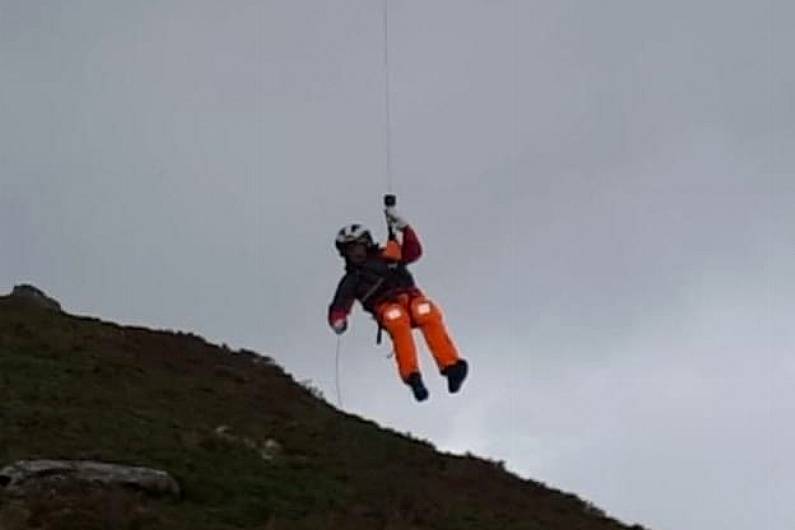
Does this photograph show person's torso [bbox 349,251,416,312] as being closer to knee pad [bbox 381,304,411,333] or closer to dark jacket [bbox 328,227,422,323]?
dark jacket [bbox 328,227,422,323]

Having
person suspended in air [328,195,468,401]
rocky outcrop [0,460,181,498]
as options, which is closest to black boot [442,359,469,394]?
person suspended in air [328,195,468,401]

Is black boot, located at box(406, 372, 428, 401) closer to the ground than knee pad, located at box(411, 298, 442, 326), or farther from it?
closer to the ground

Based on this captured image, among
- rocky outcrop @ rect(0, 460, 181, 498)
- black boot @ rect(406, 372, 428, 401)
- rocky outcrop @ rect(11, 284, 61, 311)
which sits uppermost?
rocky outcrop @ rect(11, 284, 61, 311)

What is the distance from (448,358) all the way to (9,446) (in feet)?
17.5

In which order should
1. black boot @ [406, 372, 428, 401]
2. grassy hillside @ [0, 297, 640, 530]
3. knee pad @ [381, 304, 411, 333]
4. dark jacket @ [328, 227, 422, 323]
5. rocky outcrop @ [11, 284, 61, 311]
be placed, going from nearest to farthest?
black boot @ [406, 372, 428, 401], knee pad @ [381, 304, 411, 333], dark jacket @ [328, 227, 422, 323], grassy hillside @ [0, 297, 640, 530], rocky outcrop @ [11, 284, 61, 311]

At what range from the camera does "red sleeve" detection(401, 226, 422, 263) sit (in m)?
22.7

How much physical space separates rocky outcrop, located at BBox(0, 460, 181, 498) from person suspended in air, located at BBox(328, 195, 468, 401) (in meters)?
2.52

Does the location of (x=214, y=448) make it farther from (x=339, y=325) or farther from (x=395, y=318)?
(x=395, y=318)

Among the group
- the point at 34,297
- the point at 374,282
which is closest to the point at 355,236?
the point at 374,282

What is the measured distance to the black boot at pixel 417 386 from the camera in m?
22.2

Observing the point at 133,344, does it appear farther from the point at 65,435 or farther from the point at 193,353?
the point at 65,435

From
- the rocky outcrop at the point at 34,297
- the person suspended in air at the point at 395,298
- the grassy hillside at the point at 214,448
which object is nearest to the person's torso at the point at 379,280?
the person suspended in air at the point at 395,298

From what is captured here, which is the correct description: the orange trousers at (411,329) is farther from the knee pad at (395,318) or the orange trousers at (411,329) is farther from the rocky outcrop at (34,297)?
the rocky outcrop at (34,297)

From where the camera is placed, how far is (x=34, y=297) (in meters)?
38.5
